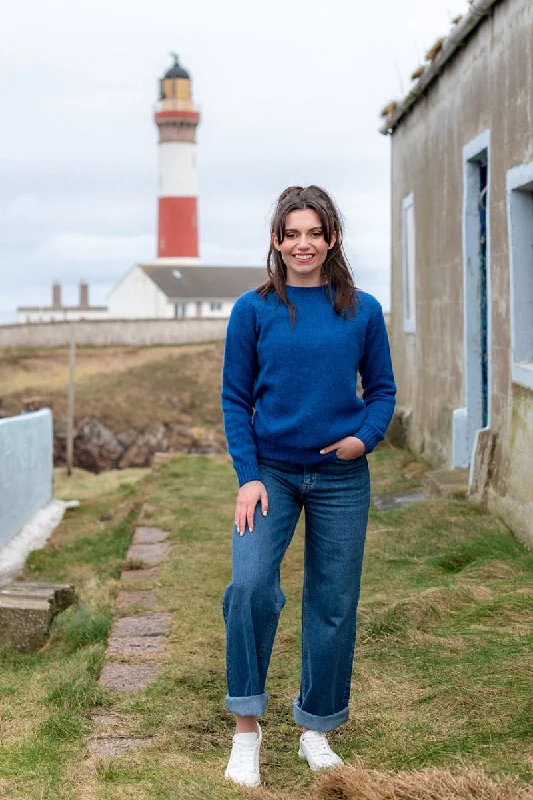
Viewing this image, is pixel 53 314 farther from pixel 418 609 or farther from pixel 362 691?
pixel 362 691

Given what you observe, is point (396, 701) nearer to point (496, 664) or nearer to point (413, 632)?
point (496, 664)

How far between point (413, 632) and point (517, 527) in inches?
112

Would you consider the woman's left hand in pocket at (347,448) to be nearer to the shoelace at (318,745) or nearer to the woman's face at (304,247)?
the woman's face at (304,247)

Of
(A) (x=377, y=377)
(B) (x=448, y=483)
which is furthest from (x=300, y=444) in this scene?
(B) (x=448, y=483)

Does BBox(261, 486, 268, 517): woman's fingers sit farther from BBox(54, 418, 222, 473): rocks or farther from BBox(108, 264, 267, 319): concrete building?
BBox(108, 264, 267, 319): concrete building

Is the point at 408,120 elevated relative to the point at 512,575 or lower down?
elevated

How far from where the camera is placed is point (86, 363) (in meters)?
49.2

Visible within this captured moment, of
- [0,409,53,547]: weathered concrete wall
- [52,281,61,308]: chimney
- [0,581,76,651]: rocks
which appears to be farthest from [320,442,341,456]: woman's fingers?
[52,281,61,308]: chimney

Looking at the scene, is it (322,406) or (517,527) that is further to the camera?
(517,527)

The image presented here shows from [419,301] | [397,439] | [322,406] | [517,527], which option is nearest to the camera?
[322,406]

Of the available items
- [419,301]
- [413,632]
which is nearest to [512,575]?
[413,632]

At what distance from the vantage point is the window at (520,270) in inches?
336

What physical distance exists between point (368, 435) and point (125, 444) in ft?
132

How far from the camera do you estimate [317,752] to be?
410 centimetres
